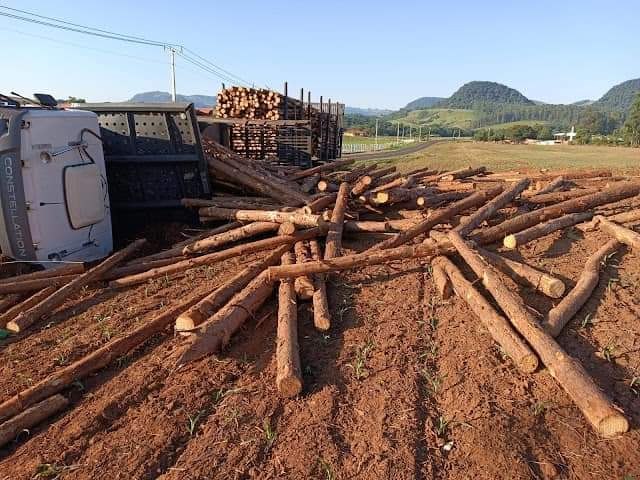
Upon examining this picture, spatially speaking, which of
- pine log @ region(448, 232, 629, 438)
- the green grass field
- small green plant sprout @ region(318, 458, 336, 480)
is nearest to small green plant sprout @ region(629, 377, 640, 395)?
pine log @ region(448, 232, 629, 438)

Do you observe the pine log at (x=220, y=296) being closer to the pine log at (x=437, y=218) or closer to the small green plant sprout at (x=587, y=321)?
the pine log at (x=437, y=218)

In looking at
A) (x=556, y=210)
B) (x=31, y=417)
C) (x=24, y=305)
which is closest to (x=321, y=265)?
(x=31, y=417)

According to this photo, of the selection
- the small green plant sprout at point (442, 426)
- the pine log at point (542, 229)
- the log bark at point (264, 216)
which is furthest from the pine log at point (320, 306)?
the pine log at point (542, 229)

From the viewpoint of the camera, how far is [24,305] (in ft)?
15.6

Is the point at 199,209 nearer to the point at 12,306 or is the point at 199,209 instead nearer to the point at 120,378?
the point at 12,306

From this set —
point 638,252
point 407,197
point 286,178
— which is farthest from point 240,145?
point 638,252

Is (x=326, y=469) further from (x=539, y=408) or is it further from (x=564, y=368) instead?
(x=564, y=368)

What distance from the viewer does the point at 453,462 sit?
2.75 metres

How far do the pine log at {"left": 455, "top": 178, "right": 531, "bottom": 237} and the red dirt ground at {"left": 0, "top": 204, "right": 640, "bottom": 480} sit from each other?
151cm

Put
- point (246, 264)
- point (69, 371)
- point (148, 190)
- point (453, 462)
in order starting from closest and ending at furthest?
1. point (453, 462)
2. point (69, 371)
3. point (246, 264)
4. point (148, 190)

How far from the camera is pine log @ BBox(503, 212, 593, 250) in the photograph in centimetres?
589

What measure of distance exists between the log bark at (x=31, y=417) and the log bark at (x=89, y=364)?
0.32 ft

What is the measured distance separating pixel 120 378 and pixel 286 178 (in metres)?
6.42

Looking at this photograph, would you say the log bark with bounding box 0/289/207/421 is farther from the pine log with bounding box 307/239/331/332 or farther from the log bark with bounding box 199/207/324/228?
the log bark with bounding box 199/207/324/228
